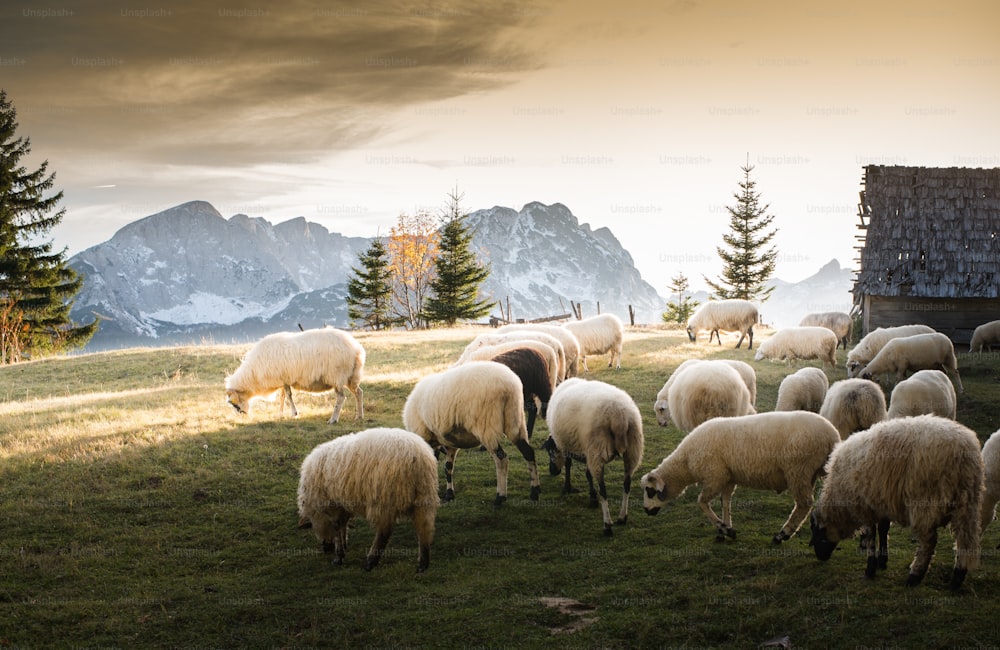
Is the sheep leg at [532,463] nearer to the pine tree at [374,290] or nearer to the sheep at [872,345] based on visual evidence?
the sheep at [872,345]

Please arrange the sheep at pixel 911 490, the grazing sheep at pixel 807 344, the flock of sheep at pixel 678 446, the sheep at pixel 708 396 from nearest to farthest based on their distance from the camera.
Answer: the sheep at pixel 911 490
the flock of sheep at pixel 678 446
the sheep at pixel 708 396
the grazing sheep at pixel 807 344

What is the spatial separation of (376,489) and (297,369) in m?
7.78

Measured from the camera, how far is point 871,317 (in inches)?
962

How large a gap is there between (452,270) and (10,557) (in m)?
39.9

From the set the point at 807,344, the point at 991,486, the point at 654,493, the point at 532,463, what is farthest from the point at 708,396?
the point at 807,344

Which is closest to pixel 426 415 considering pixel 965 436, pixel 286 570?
pixel 286 570

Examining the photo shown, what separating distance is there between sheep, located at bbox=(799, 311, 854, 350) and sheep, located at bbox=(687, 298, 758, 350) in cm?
247

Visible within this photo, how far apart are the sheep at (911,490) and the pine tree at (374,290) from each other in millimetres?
44036

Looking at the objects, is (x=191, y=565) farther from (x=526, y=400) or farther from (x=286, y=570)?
(x=526, y=400)

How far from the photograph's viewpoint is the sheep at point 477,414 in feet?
31.7

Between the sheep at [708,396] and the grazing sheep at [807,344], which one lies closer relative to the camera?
the sheep at [708,396]

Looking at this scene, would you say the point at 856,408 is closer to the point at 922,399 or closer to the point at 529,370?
the point at 922,399

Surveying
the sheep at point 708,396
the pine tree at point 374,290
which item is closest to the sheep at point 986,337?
the sheep at point 708,396

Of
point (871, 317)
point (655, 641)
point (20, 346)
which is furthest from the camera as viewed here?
point (20, 346)
